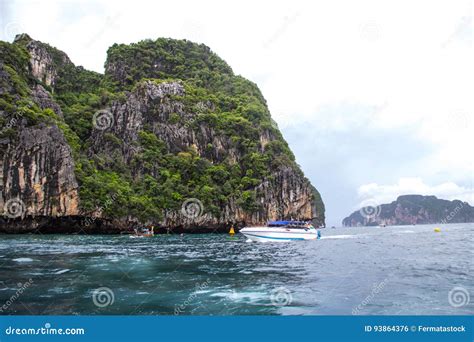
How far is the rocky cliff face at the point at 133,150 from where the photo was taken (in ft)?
186

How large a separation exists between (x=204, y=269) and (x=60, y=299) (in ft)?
27.0

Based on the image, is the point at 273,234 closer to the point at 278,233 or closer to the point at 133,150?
the point at 278,233

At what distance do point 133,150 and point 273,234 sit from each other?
1894 inches

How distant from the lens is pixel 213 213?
248 feet

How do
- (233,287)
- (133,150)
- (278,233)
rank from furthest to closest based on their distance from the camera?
(133,150) → (278,233) → (233,287)

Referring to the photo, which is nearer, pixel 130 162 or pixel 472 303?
pixel 472 303

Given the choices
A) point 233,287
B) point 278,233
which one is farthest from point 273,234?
point 233,287

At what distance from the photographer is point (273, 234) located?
143 feet

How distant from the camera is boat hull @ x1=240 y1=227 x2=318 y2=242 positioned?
142 ft

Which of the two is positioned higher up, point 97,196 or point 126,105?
point 126,105

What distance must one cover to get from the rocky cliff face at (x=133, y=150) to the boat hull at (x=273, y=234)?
96.5 ft

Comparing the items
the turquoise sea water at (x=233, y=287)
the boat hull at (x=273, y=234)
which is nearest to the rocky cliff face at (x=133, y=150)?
the boat hull at (x=273, y=234)
